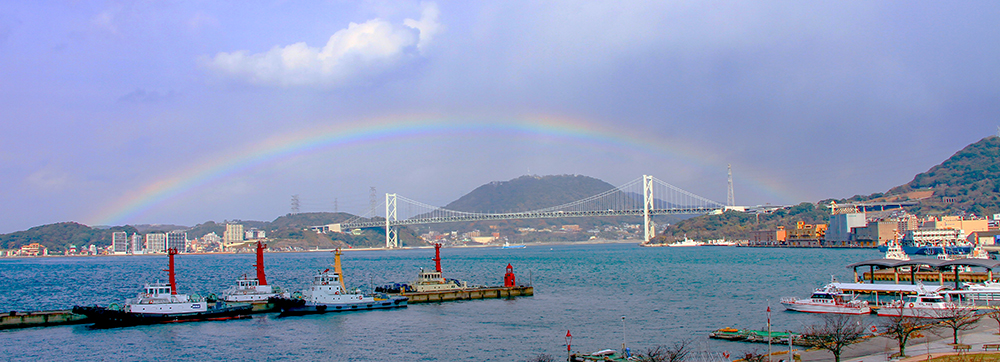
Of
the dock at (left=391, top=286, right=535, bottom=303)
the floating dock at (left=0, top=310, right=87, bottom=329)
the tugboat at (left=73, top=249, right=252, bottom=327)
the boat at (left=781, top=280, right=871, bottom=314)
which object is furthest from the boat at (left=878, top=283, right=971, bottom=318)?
the floating dock at (left=0, top=310, right=87, bottom=329)

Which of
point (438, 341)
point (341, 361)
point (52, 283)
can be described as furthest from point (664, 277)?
point (52, 283)

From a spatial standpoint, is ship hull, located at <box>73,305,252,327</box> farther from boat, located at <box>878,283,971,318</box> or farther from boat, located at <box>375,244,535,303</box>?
boat, located at <box>878,283,971,318</box>

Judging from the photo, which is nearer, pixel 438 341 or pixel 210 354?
pixel 210 354

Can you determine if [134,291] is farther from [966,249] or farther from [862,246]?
[862,246]

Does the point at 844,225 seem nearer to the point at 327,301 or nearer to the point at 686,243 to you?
the point at 686,243

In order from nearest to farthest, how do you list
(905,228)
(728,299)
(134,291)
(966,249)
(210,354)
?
(210,354) < (728,299) < (134,291) < (966,249) < (905,228)

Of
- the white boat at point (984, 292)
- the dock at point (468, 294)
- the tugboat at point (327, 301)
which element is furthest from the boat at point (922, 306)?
the tugboat at point (327, 301)

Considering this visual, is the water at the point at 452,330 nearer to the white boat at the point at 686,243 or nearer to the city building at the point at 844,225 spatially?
the city building at the point at 844,225
